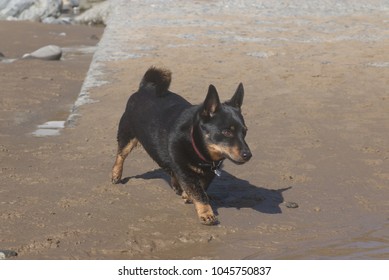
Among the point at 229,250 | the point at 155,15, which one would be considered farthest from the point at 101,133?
the point at 155,15

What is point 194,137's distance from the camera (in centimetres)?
686

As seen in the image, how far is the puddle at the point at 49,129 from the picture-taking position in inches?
417

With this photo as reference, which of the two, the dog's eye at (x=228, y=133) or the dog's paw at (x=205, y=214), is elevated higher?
the dog's eye at (x=228, y=133)

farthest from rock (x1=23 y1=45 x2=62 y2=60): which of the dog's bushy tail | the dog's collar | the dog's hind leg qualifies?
the dog's collar

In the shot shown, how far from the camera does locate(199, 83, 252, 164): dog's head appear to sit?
21.5ft

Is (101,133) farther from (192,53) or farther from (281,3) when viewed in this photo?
(281,3)

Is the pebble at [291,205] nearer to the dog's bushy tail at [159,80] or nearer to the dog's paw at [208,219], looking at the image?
the dog's paw at [208,219]

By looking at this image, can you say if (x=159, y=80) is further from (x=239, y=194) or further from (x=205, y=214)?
(x=205, y=214)

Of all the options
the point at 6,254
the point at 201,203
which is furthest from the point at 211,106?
the point at 6,254

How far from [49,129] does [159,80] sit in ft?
10.8

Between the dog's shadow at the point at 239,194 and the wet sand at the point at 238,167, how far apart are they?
0.01 meters

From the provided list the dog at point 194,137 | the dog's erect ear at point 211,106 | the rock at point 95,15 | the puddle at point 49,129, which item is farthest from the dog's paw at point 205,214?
the rock at point 95,15

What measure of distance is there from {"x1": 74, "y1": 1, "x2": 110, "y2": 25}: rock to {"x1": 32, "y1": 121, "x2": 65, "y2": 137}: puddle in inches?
656

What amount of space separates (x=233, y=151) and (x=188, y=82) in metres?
6.19
